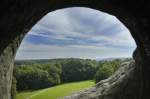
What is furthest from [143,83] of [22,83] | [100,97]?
[22,83]

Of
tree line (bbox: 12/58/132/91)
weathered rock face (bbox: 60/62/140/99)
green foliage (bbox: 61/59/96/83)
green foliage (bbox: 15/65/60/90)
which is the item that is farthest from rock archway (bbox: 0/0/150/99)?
green foliage (bbox: 61/59/96/83)

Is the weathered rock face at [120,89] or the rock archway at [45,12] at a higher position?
the rock archway at [45,12]

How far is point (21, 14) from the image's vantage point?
5.24 metres

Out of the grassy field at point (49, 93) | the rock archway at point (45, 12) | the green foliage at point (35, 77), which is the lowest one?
the grassy field at point (49, 93)

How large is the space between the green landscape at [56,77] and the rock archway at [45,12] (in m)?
32.1

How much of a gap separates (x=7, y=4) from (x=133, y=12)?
10.2ft

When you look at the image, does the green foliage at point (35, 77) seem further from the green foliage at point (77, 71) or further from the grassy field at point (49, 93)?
the green foliage at point (77, 71)

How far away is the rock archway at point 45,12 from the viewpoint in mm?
5016

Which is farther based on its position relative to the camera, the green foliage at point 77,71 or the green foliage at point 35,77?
the green foliage at point 77,71

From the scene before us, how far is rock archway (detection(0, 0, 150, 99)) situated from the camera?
502 cm

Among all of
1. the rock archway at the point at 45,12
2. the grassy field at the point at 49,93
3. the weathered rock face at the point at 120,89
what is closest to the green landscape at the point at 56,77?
the grassy field at the point at 49,93

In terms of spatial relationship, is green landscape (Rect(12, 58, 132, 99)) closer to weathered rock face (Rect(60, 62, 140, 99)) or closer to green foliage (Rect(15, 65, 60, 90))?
green foliage (Rect(15, 65, 60, 90))

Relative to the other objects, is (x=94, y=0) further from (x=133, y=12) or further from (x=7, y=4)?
(x=7, y=4)

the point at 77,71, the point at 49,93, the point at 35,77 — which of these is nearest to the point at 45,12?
the point at 35,77
